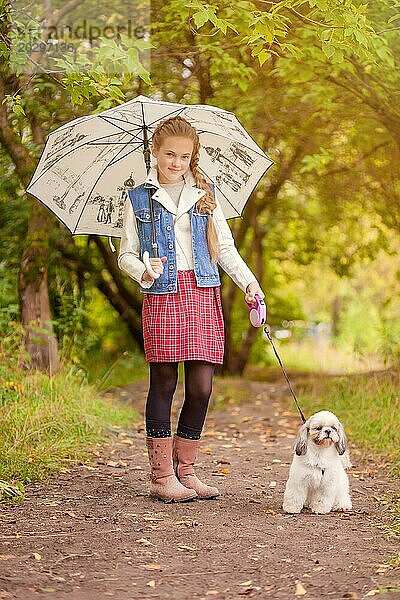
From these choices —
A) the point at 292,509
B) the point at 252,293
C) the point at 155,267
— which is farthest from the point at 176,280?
the point at 292,509

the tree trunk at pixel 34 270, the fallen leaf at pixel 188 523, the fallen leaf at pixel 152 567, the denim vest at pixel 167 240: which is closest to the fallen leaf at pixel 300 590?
the fallen leaf at pixel 152 567

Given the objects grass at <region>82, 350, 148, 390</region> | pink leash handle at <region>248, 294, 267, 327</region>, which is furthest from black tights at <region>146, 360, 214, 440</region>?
grass at <region>82, 350, 148, 390</region>

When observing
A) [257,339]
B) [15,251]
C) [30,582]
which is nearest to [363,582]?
[30,582]

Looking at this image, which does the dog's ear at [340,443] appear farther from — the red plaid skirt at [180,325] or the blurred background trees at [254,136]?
the blurred background trees at [254,136]

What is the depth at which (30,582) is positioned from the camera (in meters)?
3.64

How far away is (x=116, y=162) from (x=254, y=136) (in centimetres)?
392

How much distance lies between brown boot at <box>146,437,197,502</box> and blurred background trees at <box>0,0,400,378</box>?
Answer: 191 centimetres

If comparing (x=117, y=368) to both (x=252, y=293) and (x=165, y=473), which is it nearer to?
(x=165, y=473)

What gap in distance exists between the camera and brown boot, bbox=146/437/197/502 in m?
4.88

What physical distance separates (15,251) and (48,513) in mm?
4598

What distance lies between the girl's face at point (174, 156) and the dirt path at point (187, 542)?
65.9 inches

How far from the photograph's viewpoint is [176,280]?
4.84m

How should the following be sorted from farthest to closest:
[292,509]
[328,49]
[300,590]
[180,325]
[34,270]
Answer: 1. [34,270]
2. [328,49]
3. [180,325]
4. [292,509]
5. [300,590]

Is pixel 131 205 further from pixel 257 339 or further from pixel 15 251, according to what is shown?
pixel 257 339
